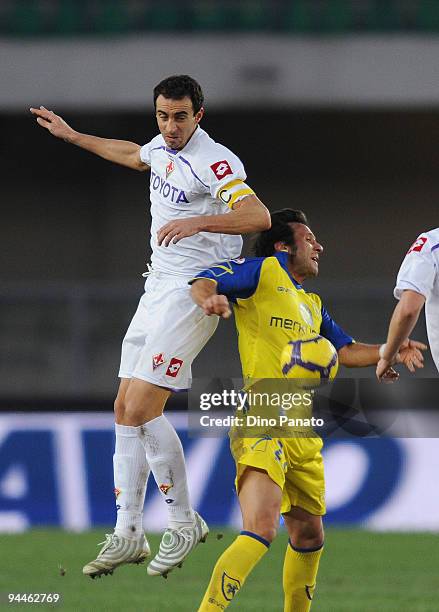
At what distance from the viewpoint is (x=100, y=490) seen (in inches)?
366

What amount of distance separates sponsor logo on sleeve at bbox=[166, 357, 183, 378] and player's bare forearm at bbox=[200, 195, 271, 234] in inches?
23.4

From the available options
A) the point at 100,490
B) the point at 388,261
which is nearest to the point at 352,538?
the point at 100,490

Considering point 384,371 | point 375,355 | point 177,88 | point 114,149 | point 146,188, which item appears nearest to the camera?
point 177,88

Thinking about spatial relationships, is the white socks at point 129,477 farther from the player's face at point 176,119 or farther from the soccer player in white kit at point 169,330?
the player's face at point 176,119

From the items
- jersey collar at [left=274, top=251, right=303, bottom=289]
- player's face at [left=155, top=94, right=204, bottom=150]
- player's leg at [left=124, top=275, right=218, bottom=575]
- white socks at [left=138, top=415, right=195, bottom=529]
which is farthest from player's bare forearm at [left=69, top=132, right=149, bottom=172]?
white socks at [left=138, top=415, right=195, bottom=529]

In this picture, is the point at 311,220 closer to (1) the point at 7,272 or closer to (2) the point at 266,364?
(1) the point at 7,272

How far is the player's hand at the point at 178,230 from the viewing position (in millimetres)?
4680

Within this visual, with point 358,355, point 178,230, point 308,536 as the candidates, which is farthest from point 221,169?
point 308,536

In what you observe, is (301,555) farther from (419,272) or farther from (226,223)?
(226,223)

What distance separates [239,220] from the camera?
15.6 feet

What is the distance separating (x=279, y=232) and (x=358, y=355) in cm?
→ 62

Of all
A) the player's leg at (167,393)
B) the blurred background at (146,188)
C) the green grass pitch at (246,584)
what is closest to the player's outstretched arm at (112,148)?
the player's leg at (167,393)

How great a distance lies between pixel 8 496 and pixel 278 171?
715 cm

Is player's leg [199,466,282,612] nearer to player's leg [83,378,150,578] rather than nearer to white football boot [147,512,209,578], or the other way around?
white football boot [147,512,209,578]
